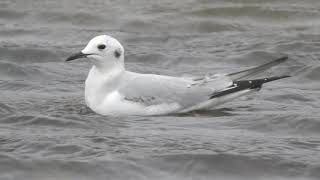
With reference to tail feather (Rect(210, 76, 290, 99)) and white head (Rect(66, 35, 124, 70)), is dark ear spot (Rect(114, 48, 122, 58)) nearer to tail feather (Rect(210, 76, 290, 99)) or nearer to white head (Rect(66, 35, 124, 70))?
white head (Rect(66, 35, 124, 70))

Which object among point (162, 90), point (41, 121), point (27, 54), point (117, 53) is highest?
point (117, 53)

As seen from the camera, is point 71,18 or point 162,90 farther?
point 71,18

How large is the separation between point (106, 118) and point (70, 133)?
0.73 meters

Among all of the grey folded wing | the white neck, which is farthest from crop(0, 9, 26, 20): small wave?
the grey folded wing

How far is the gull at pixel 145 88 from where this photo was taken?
916cm

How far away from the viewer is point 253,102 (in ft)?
32.5

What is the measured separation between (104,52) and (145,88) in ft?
2.04

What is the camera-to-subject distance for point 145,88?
9.23 metres

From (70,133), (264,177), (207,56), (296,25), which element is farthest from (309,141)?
(296,25)

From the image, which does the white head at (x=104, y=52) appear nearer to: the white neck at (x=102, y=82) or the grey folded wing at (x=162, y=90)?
the white neck at (x=102, y=82)

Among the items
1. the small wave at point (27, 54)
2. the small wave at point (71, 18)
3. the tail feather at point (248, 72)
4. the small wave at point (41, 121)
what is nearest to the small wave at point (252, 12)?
the small wave at point (71, 18)

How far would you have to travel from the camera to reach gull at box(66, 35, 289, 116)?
9.16 metres

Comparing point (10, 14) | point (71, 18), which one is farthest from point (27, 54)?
point (10, 14)

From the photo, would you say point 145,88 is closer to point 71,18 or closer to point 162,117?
point 162,117
